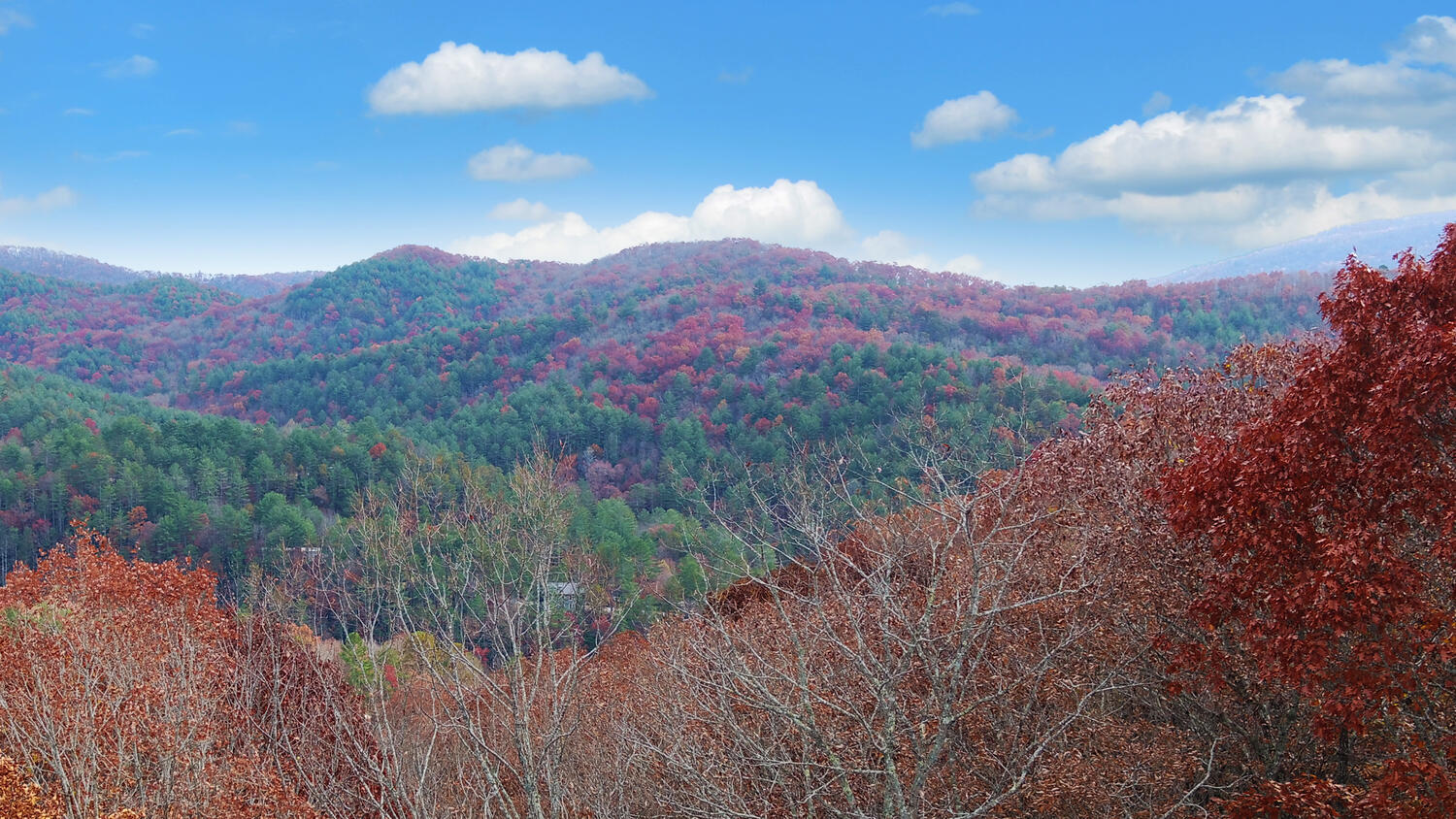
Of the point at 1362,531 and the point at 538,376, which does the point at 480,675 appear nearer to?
the point at 1362,531

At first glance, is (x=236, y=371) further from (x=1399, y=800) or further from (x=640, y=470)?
(x=1399, y=800)

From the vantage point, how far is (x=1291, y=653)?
6.82 metres

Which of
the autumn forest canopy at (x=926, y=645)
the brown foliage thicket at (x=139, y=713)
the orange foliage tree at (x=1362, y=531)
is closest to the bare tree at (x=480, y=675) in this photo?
the autumn forest canopy at (x=926, y=645)

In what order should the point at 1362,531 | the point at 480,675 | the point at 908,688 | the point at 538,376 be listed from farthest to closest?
the point at 538,376
the point at 908,688
the point at 480,675
the point at 1362,531

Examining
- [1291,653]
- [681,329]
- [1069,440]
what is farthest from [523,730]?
[681,329]

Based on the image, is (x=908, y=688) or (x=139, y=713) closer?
(x=139, y=713)

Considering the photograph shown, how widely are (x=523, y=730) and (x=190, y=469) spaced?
67.5 metres

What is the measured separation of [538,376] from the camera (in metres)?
113

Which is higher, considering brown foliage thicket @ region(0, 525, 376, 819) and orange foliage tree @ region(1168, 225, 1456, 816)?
orange foliage tree @ region(1168, 225, 1456, 816)

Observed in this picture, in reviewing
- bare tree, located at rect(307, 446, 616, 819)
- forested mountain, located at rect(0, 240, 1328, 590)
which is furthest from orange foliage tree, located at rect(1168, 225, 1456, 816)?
bare tree, located at rect(307, 446, 616, 819)

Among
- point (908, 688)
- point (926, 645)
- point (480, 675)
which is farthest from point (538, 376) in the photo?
point (926, 645)

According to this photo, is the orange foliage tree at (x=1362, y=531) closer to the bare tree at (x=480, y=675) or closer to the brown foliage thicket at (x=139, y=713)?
the bare tree at (x=480, y=675)

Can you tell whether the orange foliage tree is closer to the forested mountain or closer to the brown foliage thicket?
the forested mountain

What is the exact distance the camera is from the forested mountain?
189ft
